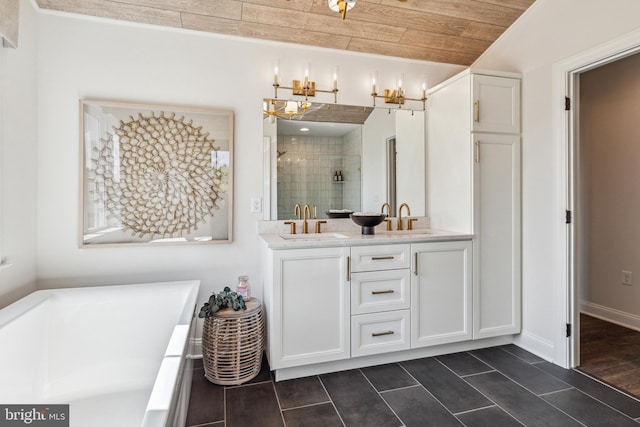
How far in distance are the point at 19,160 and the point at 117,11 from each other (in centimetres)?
115

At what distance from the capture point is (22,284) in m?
2.12

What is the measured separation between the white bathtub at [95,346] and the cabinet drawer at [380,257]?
1043 millimetres

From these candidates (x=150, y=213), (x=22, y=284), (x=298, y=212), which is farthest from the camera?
(x=298, y=212)

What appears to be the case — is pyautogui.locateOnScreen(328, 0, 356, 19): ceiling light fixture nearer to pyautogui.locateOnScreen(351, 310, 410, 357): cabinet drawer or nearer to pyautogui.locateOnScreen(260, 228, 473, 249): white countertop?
pyautogui.locateOnScreen(260, 228, 473, 249): white countertop

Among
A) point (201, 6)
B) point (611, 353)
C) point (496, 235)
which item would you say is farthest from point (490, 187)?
point (201, 6)

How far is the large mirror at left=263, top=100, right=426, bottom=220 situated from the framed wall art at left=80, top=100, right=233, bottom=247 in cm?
37

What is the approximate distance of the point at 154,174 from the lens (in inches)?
97.3

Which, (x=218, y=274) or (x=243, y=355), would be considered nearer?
(x=243, y=355)

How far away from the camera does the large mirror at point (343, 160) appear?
276 centimetres

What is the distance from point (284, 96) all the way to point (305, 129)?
30 centimetres

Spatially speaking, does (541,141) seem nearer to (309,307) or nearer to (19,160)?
(309,307)

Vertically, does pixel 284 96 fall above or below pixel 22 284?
above

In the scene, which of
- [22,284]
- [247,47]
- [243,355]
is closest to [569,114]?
[247,47]

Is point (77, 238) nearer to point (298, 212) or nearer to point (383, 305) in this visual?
point (298, 212)
